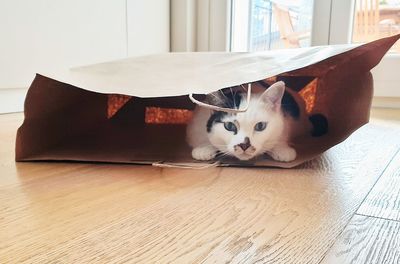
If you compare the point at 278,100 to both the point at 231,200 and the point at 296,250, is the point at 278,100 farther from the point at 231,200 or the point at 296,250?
the point at 296,250

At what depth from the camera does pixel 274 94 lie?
28.6 inches

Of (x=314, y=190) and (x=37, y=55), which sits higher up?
(x=37, y=55)

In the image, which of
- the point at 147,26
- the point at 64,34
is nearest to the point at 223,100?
→ the point at 64,34

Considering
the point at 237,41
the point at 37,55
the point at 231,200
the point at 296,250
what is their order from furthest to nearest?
1. the point at 237,41
2. the point at 37,55
3. the point at 231,200
4. the point at 296,250

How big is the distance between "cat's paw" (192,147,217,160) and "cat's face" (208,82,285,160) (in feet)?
0.04

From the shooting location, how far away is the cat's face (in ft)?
2.34

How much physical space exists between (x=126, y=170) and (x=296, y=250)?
1.22 feet

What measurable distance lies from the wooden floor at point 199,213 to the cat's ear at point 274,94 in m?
0.13

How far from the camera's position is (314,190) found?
23.3 inches

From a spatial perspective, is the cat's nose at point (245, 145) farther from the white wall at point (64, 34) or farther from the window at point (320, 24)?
the window at point (320, 24)

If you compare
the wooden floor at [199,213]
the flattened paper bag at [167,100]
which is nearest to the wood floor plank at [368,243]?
the wooden floor at [199,213]

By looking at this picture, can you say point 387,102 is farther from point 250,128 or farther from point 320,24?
point 250,128

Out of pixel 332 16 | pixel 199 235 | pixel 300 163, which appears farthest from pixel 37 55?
pixel 332 16

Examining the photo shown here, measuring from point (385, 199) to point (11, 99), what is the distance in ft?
3.74
